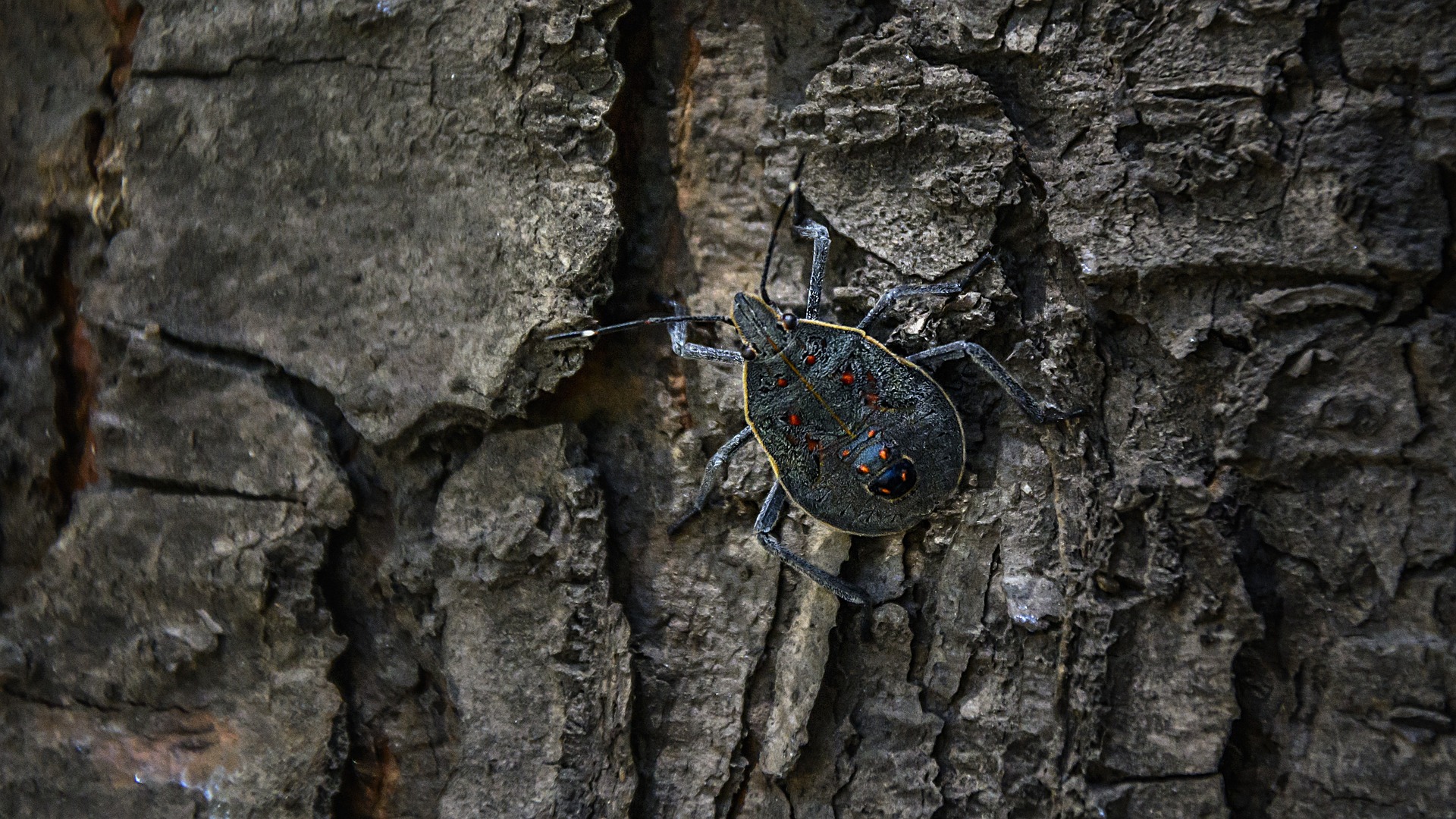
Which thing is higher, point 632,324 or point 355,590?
point 632,324

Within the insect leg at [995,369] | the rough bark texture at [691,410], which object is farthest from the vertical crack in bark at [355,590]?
the insect leg at [995,369]

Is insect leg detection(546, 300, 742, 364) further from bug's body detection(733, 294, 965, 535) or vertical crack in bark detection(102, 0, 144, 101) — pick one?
vertical crack in bark detection(102, 0, 144, 101)

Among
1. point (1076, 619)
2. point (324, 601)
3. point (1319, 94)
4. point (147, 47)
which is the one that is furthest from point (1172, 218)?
point (147, 47)

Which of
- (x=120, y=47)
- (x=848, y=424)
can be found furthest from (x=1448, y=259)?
(x=120, y=47)

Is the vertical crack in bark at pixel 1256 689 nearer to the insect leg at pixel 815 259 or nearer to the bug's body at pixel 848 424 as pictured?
the bug's body at pixel 848 424

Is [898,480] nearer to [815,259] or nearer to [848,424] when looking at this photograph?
[848,424]

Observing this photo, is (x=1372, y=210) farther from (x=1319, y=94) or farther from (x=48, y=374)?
(x=48, y=374)
